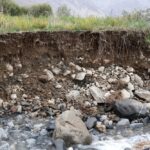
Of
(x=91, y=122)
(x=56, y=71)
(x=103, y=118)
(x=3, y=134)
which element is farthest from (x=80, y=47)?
(x=3, y=134)

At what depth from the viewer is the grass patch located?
875 cm

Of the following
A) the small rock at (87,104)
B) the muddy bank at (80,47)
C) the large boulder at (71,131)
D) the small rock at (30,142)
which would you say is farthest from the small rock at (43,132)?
the muddy bank at (80,47)

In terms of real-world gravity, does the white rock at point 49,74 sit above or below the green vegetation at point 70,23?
below

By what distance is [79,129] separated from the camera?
6.92 m

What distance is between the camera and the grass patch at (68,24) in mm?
8750

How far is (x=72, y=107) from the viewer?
8.00m

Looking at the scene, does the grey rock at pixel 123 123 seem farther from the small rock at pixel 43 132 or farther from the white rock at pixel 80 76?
the small rock at pixel 43 132

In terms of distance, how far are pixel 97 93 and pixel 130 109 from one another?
2.34ft

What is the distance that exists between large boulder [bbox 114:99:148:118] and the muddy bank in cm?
112

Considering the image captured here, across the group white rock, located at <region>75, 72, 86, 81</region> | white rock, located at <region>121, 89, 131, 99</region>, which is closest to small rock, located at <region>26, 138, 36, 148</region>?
white rock, located at <region>75, 72, 86, 81</region>

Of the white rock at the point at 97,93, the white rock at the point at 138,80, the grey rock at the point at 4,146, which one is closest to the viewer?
the grey rock at the point at 4,146

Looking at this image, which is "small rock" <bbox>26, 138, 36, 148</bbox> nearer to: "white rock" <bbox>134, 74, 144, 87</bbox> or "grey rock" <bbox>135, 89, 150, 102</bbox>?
"grey rock" <bbox>135, 89, 150, 102</bbox>

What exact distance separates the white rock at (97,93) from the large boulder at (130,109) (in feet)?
1.19

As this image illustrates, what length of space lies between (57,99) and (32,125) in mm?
838
